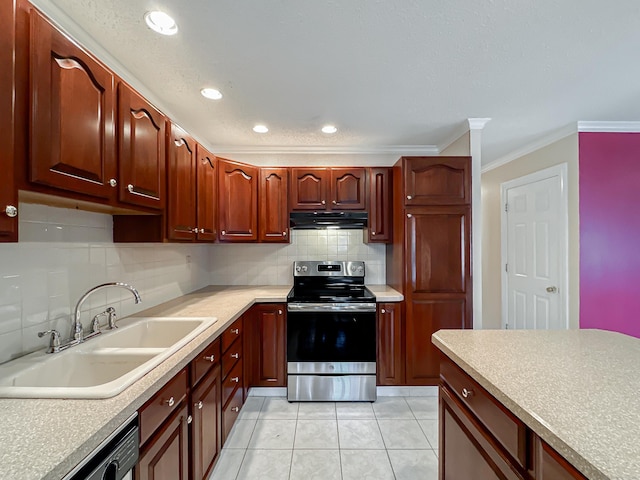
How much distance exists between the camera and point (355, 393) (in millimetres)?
2424

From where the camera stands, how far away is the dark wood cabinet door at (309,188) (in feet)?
9.19

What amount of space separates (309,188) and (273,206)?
0.40 metres

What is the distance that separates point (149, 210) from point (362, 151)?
2233mm

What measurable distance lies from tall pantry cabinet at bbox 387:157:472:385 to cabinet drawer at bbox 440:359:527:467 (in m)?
1.25

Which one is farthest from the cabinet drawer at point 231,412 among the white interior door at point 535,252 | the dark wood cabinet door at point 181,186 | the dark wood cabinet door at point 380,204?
the white interior door at point 535,252

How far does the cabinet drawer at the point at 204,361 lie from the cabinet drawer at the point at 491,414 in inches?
45.9

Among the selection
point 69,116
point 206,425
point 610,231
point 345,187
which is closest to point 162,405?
point 206,425

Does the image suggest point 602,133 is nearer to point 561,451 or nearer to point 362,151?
point 362,151

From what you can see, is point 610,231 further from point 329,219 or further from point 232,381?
point 232,381

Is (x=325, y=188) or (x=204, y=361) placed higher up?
(x=325, y=188)

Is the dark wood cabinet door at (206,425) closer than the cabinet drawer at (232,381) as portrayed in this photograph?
Yes

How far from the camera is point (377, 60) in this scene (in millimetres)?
1593

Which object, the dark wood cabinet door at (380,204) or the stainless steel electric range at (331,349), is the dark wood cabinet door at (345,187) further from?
the stainless steel electric range at (331,349)

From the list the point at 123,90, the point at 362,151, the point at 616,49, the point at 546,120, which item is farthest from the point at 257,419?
the point at 546,120
